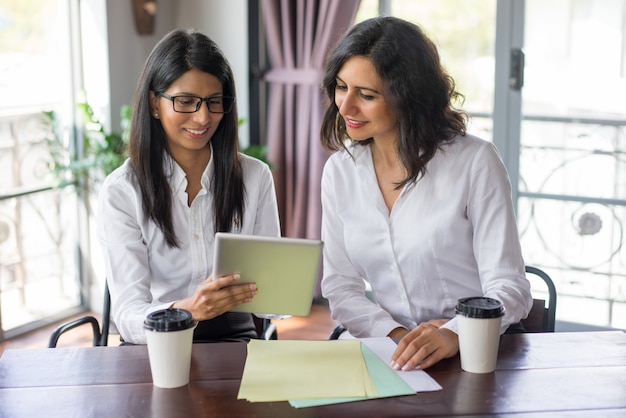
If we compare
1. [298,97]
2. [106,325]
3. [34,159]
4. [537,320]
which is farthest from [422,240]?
[34,159]

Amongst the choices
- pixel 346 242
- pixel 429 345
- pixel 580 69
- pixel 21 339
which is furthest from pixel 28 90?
pixel 429 345

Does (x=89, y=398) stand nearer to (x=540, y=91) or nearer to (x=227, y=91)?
(x=227, y=91)

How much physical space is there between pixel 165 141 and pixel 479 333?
1.04m

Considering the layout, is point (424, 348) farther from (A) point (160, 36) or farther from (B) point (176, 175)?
(A) point (160, 36)

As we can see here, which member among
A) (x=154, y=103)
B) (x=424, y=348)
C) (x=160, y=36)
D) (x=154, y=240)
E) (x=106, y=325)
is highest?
(x=160, y=36)

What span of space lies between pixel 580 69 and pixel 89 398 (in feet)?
8.92

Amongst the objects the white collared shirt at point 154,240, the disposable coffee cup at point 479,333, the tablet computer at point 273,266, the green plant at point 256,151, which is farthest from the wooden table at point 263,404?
the green plant at point 256,151

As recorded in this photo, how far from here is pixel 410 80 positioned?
80.2 inches

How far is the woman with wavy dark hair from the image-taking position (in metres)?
2.02

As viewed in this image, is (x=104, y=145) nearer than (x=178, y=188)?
No

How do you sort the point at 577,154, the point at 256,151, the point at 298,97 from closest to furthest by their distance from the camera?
the point at 577,154 → the point at 256,151 → the point at 298,97

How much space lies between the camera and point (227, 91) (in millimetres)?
2234

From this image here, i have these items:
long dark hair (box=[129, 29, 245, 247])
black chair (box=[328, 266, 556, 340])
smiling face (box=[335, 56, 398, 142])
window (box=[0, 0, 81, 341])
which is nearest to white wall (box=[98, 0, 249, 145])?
window (box=[0, 0, 81, 341])

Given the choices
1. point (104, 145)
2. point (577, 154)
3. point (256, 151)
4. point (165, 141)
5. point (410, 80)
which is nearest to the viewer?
point (410, 80)
